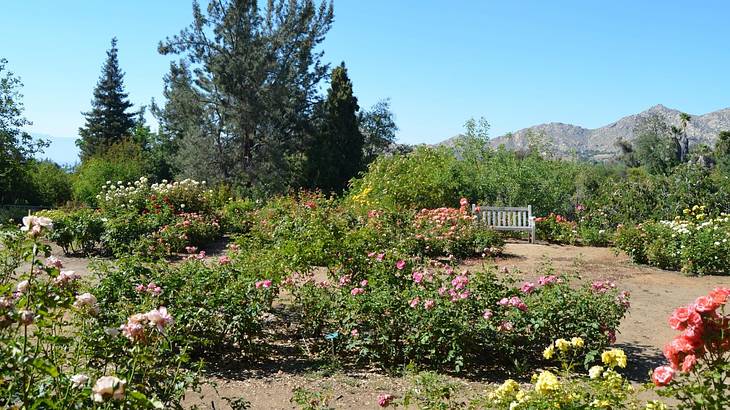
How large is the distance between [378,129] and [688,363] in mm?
32006

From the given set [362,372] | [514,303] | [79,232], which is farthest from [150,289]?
[79,232]

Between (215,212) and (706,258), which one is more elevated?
(215,212)

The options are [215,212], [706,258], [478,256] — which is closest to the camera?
Answer: [706,258]

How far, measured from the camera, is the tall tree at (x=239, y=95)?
82.8 feet

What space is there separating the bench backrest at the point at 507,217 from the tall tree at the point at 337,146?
13.0 m

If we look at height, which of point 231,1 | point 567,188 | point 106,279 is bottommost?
point 106,279

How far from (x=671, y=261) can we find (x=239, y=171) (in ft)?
61.9

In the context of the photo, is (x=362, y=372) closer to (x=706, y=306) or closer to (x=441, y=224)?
(x=706, y=306)

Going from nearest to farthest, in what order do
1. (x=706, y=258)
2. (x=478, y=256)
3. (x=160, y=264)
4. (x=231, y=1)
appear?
(x=160, y=264) < (x=706, y=258) < (x=478, y=256) < (x=231, y=1)

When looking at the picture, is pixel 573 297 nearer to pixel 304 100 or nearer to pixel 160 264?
pixel 160 264

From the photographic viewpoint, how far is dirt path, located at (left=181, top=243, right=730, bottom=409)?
13.3ft

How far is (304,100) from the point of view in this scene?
90.9ft

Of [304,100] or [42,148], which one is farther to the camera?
[304,100]

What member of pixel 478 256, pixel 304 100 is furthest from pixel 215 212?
pixel 304 100
